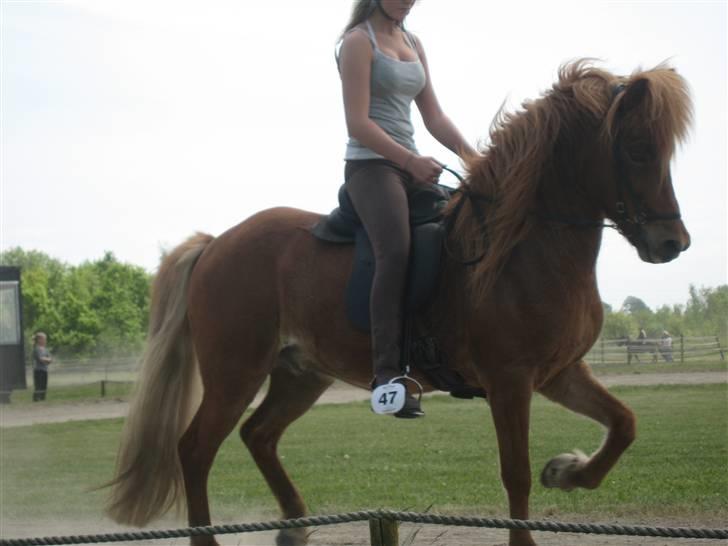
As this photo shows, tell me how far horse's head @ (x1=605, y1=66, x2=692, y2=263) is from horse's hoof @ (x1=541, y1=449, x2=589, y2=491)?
1240mm

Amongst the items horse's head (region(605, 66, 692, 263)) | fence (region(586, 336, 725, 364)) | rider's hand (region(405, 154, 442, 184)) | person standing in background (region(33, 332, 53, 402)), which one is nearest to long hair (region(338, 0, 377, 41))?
rider's hand (region(405, 154, 442, 184))

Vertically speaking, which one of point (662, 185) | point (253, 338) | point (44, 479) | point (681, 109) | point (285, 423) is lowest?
point (44, 479)

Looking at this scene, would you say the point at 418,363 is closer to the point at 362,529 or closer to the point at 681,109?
the point at 681,109

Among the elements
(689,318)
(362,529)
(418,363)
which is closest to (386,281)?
(418,363)

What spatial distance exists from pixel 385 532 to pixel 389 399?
1.32 metres

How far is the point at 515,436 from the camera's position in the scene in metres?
5.42

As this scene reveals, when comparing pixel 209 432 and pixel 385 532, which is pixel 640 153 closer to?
pixel 385 532

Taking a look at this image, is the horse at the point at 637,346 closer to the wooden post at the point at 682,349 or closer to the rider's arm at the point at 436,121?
the wooden post at the point at 682,349

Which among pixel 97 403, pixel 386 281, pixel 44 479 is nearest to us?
pixel 386 281

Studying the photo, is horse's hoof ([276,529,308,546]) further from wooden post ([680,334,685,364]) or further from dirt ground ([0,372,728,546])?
Result: wooden post ([680,334,685,364])

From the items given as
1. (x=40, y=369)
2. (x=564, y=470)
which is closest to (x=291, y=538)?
(x=564, y=470)

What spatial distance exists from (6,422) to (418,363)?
18.8m

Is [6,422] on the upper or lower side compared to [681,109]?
lower

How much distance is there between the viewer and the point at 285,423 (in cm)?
711
